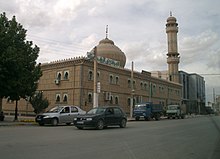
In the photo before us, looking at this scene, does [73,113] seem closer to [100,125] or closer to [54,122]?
[54,122]

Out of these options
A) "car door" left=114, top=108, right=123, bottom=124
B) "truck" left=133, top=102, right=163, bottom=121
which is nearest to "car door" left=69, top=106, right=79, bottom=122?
"car door" left=114, top=108, right=123, bottom=124

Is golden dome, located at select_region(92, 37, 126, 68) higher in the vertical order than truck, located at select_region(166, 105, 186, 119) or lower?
higher

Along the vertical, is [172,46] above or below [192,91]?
above

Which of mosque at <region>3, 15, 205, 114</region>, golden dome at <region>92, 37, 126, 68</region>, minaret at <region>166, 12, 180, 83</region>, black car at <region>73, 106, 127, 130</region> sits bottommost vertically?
black car at <region>73, 106, 127, 130</region>

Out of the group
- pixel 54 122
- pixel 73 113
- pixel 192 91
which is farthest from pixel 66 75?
pixel 192 91

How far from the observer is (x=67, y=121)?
925 inches

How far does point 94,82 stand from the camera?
108 feet

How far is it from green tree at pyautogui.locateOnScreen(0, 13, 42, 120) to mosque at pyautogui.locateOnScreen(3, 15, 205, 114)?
25.8 feet

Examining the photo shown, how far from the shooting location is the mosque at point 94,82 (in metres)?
39.9

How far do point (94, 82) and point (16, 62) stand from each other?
35.9ft

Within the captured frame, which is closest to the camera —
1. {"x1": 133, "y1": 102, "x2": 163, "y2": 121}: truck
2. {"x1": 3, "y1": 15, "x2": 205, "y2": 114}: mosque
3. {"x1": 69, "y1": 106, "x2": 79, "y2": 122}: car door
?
{"x1": 69, "y1": 106, "x2": 79, "y2": 122}: car door

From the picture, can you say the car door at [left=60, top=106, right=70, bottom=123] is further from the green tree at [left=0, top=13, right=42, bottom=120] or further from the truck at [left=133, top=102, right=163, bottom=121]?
the truck at [left=133, top=102, right=163, bottom=121]

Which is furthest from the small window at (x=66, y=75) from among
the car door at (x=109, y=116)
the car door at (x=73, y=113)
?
the car door at (x=109, y=116)

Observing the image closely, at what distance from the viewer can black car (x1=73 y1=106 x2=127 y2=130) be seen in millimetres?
18438
